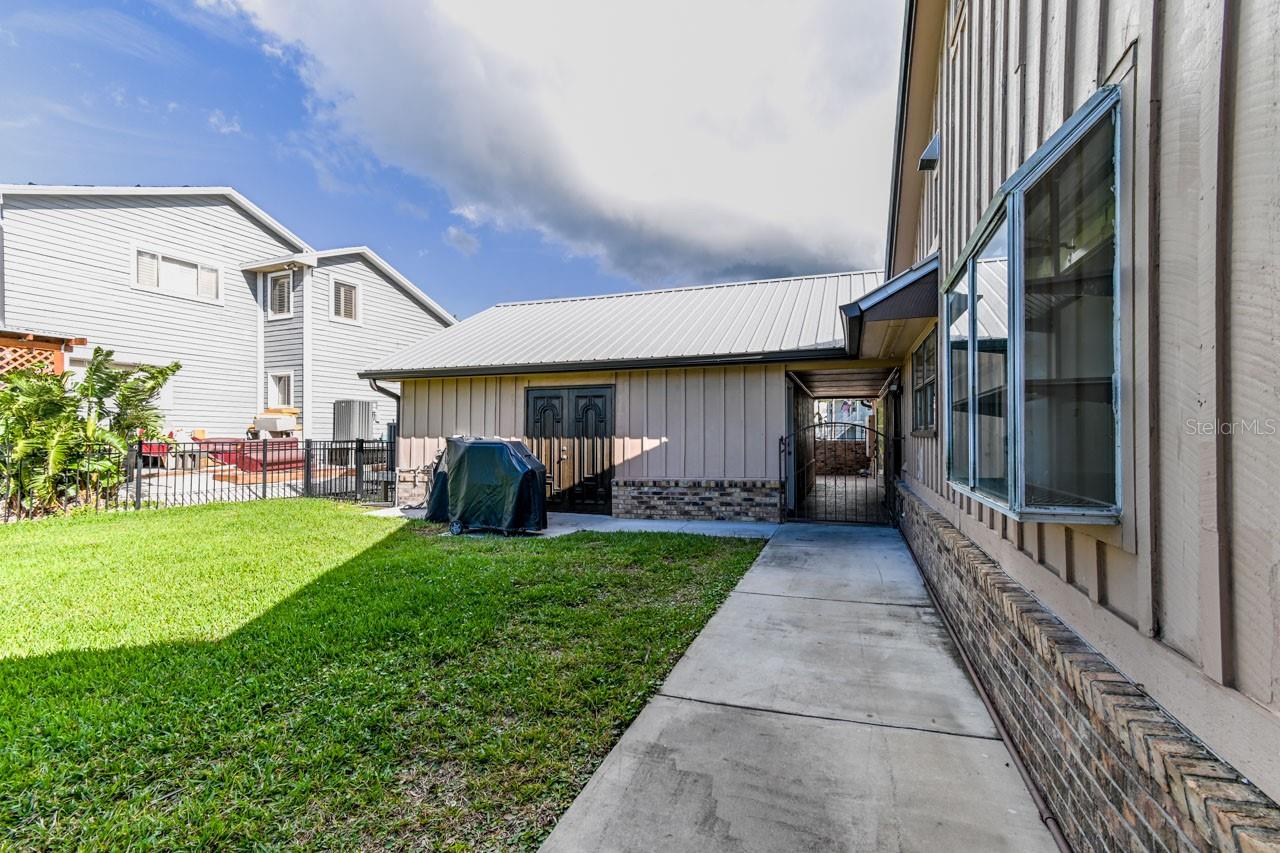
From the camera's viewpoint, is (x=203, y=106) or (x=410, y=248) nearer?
(x=203, y=106)

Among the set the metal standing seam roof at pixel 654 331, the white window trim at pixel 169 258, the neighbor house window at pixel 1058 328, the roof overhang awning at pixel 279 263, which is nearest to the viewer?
the neighbor house window at pixel 1058 328

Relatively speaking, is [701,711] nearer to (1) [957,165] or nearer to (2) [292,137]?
(1) [957,165]

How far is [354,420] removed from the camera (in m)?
17.0

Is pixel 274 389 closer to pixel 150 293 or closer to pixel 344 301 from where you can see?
pixel 344 301

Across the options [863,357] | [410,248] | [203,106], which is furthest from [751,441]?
[410,248]

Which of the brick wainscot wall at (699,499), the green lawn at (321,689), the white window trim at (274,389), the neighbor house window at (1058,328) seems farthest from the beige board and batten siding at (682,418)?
the white window trim at (274,389)

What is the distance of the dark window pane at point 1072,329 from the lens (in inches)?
72.0

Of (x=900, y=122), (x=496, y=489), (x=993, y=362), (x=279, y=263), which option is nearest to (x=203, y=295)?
(x=279, y=263)

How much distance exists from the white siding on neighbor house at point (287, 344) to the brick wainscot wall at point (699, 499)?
36.7ft

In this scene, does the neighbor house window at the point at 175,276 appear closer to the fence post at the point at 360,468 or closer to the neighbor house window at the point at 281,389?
the neighbor house window at the point at 281,389

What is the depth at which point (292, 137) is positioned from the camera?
46.0 ft

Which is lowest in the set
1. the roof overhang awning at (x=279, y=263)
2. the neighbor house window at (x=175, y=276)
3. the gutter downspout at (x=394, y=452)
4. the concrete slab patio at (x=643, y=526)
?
the concrete slab patio at (x=643, y=526)

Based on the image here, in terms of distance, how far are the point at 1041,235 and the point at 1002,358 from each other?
52cm

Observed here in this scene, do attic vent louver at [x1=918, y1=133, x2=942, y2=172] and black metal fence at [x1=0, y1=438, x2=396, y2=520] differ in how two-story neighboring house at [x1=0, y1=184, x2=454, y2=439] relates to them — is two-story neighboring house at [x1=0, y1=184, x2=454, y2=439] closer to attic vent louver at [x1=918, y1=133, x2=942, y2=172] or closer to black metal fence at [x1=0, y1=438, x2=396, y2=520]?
black metal fence at [x1=0, y1=438, x2=396, y2=520]
